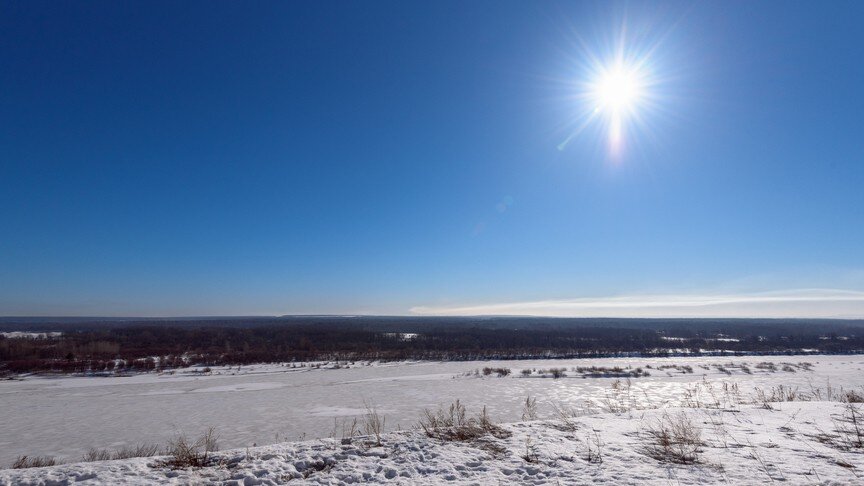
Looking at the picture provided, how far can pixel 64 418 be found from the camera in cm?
1838

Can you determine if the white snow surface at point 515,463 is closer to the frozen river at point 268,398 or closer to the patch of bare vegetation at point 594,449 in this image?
the patch of bare vegetation at point 594,449

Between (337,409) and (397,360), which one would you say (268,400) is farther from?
(397,360)

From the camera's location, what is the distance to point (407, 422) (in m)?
16.4

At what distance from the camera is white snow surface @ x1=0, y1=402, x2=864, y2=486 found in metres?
5.19

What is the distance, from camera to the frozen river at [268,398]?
50.8 feet

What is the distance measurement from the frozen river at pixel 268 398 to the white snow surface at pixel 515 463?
27.4 feet

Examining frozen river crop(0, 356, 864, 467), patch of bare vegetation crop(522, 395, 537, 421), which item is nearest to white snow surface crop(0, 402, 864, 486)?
patch of bare vegetation crop(522, 395, 537, 421)

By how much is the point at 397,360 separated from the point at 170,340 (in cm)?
4520

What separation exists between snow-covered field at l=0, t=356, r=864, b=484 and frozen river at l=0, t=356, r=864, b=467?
0.36 ft

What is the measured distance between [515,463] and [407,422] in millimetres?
11492

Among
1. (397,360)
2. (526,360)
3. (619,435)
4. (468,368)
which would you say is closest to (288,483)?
(619,435)

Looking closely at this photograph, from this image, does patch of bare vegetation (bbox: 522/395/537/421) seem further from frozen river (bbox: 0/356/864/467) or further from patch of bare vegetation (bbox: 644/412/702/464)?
patch of bare vegetation (bbox: 644/412/702/464)

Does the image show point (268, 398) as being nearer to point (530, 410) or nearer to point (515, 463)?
point (530, 410)

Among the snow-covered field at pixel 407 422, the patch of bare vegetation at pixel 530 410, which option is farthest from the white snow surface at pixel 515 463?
the patch of bare vegetation at pixel 530 410
